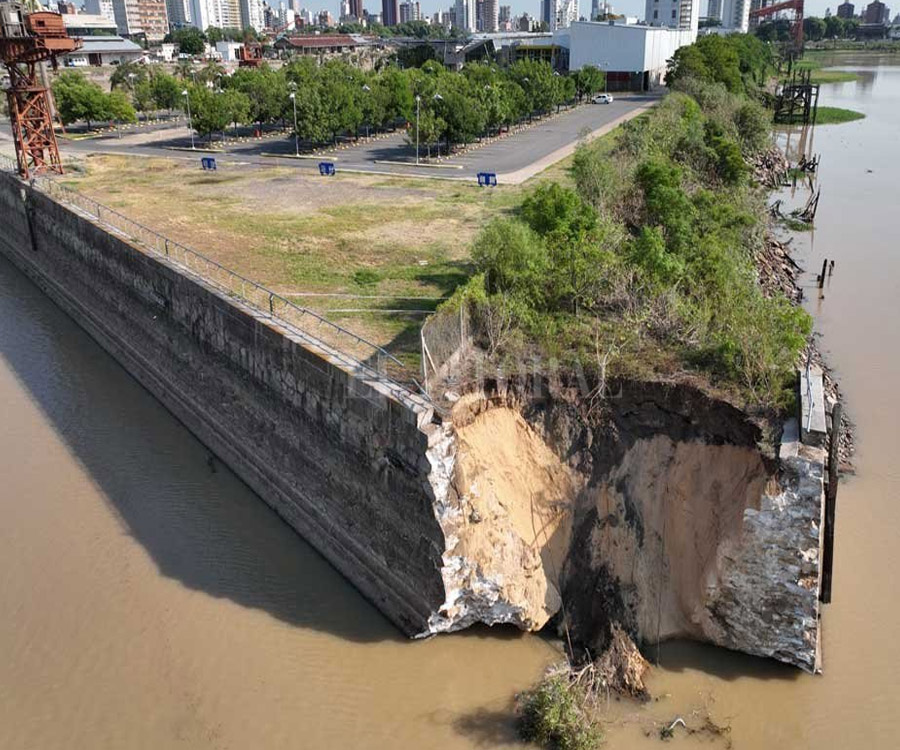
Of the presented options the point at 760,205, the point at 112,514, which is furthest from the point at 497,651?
the point at 760,205

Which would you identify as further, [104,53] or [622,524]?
[104,53]

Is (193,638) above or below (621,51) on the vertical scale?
below

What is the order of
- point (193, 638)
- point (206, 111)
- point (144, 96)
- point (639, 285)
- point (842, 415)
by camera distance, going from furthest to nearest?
point (144, 96) < point (206, 111) < point (842, 415) < point (639, 285) < point (193, 638)

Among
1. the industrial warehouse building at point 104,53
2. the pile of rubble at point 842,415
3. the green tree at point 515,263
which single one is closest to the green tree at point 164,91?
the industrial warehouse building at point 104,53

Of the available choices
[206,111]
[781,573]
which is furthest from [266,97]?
[781,573]

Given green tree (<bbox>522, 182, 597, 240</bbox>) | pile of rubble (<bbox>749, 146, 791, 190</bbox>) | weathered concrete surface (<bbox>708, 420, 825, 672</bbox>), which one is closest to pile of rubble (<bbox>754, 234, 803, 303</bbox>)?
green tree (<bbox>522, 182, 597, 240</bbox>)

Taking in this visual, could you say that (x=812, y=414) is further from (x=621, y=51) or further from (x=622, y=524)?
(x=621, y=51)

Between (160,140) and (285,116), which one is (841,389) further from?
(160,140)

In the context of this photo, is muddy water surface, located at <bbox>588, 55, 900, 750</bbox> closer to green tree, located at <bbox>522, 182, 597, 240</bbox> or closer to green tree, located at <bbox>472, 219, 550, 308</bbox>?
green tree, located at <bbox>472, 219, 550, 308</bbox>
